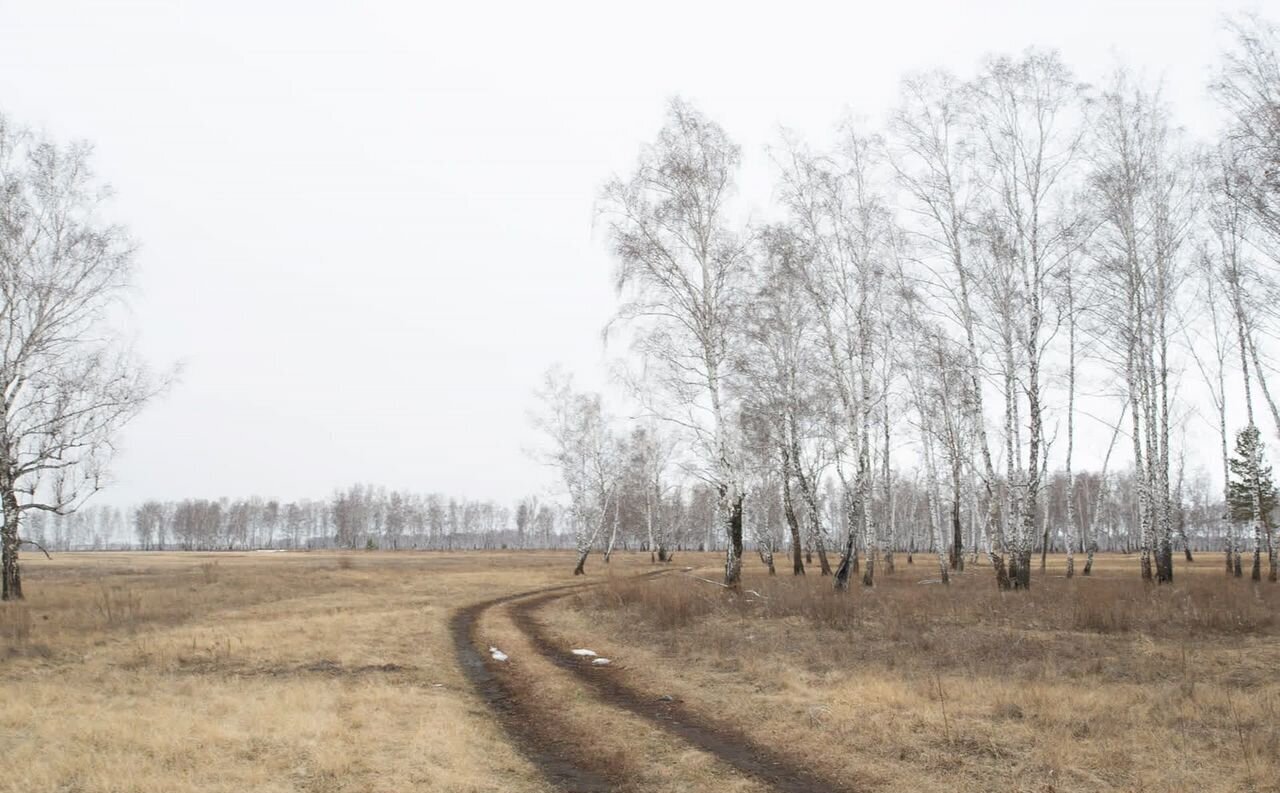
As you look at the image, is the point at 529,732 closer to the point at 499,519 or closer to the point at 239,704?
the point at 239,704

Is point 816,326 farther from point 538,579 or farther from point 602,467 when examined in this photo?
point 602,467

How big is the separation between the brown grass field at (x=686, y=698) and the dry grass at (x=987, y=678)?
48mm

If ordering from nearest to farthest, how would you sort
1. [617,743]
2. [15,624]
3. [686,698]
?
[617,743]
[686,698]
[15,624]

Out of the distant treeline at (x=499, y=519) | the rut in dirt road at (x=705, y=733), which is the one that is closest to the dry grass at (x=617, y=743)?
the rut in dirt road at (x=705, y=733)

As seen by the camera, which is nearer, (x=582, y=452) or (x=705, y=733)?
(x=705, y=733)

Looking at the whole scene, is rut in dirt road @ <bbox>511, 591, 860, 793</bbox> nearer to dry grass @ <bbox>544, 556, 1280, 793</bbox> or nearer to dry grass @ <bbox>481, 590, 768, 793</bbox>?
dry grass @ <bbox>481, 590, 768, 793</bbox>

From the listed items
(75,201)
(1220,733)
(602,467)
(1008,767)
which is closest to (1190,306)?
(1220,733)

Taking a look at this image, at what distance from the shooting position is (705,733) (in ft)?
31.4

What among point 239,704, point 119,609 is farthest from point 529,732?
point 119,609

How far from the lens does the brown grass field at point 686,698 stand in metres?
7.92

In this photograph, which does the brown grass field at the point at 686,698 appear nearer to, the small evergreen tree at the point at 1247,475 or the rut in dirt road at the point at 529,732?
the rut in dirt road at the point at 529,732

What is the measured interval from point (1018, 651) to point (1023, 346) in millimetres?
13928

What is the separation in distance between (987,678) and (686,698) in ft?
16.1

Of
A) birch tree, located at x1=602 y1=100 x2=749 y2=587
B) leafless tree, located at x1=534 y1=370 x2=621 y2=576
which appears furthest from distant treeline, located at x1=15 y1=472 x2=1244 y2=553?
birch tree, located at x1=602 y1=100 x2=749 y2=587
